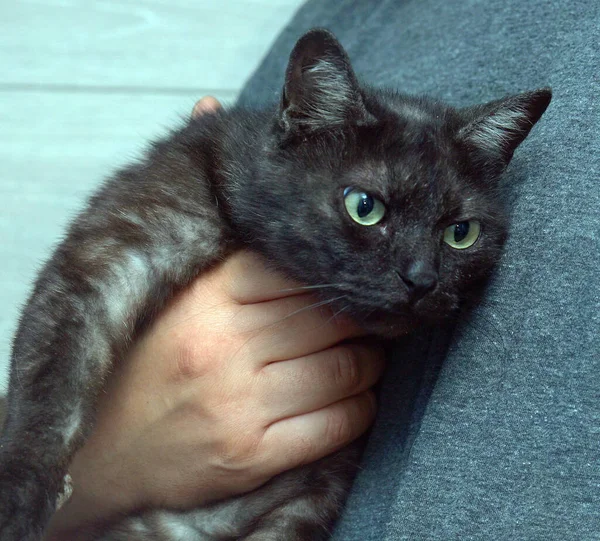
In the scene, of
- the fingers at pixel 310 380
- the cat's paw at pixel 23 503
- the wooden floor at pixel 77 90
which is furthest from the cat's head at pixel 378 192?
the wooden floor at pixel 77 90

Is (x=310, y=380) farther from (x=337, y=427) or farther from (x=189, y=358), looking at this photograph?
(x=189, y=358)

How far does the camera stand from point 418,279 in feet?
2.86

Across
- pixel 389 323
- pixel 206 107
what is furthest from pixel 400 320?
pixel 206 107

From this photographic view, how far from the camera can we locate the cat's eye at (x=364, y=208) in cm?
91

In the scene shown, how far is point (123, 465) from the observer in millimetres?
1058

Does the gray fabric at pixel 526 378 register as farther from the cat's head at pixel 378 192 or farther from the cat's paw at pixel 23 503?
the cat's paw at pixel 23 503

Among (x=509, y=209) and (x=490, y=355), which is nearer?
(x=490, y=355)

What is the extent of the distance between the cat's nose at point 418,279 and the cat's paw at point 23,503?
0.51 m

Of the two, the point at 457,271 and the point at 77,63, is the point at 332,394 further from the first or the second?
the point at 77,63

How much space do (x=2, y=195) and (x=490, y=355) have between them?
1275mm

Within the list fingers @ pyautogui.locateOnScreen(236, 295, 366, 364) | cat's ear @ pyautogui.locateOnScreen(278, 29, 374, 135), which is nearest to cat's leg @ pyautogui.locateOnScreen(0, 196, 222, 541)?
fingers @ pyautogui.locateOnScreen(236, 295, 366, 364)

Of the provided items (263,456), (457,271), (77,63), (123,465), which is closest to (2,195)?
(77,63)

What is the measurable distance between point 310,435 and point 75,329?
37cm

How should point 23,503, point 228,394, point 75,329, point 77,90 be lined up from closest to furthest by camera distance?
point 23,503 < point 75,329 < point 228,394 < point 77,90
